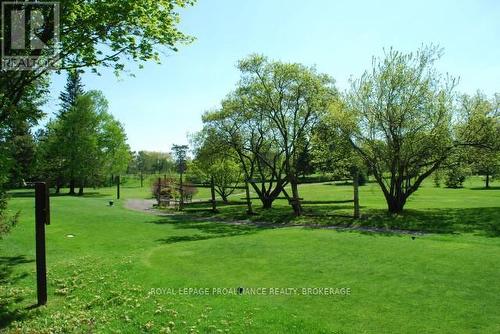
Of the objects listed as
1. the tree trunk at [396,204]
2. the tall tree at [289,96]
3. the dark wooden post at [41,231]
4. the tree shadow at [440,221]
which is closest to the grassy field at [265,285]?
the dark wooden post at [41,231]

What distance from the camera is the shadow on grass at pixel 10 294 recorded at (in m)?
9.27

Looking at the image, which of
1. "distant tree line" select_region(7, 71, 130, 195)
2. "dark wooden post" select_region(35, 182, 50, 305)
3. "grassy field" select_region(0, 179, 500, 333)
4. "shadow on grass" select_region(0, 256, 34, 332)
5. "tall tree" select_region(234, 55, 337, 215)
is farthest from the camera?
"distant tree line" select_region(7, 71, 130, 195)

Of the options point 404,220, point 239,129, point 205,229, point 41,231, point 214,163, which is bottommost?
point 205,229

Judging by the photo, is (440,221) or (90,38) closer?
(90,38)

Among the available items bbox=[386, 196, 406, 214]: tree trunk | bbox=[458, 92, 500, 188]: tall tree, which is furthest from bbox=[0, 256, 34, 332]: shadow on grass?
bbox=[458, 92, 500, 188]: tall tree

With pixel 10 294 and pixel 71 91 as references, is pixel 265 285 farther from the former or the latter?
pixel 71 91

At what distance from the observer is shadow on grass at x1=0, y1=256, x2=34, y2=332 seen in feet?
30.4

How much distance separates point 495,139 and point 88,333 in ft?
85.7

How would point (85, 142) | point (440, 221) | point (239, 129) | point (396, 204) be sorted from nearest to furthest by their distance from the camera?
point (440, 221) → point (396, 204) → point (239, 129) → point (85, 142)

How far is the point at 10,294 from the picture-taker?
436 inches

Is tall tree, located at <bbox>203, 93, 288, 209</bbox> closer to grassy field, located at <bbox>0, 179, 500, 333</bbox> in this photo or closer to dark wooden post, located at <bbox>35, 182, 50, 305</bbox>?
grassy field, located at <bbox>0, 179, 500, 333</bbox>

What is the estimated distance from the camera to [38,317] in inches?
363

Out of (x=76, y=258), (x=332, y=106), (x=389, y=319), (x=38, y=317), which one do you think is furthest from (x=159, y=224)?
(x=389, y=319)

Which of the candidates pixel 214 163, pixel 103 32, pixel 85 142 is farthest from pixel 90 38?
pixel 85 142
